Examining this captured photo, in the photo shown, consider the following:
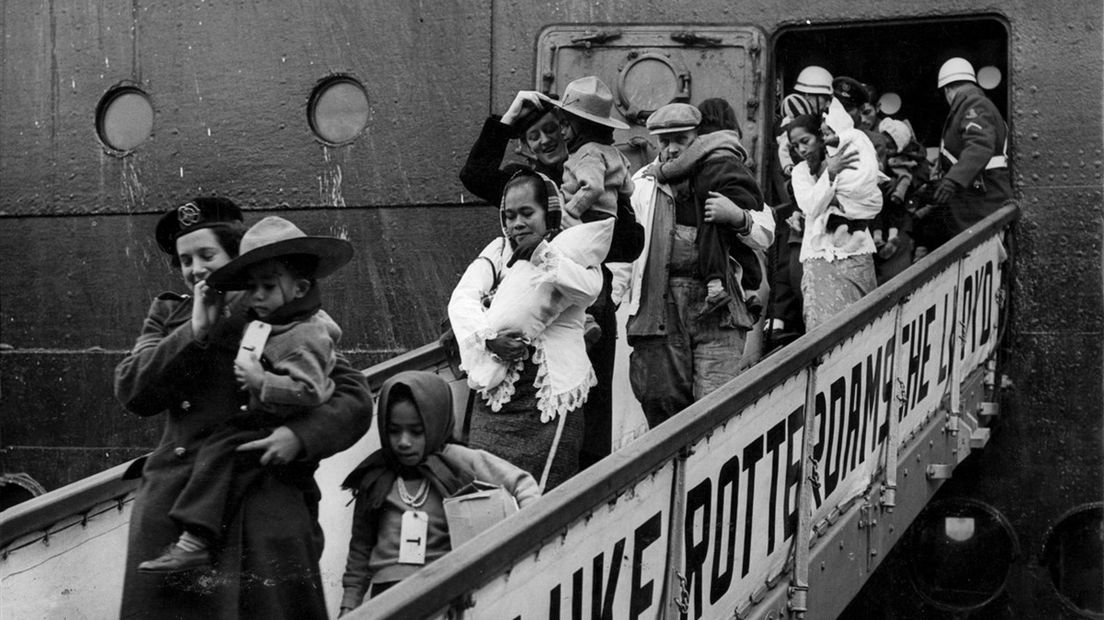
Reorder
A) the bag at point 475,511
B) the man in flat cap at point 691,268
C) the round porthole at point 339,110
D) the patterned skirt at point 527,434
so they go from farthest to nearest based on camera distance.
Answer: the round porthole at point 339,110 → the man in flat cap at point 691,268 → the patterned skirt at point 527,434 → the bag at point 475,511

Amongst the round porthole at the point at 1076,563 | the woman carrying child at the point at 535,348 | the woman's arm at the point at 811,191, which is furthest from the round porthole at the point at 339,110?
the round porthole at the point at 1076,563

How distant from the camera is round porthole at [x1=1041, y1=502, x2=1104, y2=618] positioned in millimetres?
8211

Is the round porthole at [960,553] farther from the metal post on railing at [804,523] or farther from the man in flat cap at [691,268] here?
the metal post on railing at [804,523]

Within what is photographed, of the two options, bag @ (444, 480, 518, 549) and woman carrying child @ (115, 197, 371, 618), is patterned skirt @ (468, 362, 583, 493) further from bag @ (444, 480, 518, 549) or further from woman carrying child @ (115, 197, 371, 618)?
woman carrying child @ (115, 197, 371, 618)

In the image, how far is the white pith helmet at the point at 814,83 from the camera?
8062mm

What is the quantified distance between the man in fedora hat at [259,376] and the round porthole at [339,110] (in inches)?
206

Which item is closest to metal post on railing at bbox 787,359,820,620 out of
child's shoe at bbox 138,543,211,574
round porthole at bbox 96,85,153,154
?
child's shoe at bbox 138,543,211,574

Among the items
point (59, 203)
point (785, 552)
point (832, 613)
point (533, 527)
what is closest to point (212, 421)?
point (533, 527)

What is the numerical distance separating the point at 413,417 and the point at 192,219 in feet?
2.86

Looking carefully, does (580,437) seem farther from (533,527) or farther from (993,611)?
(993,611)

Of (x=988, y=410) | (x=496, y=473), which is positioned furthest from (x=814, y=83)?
(x=496, y=473)

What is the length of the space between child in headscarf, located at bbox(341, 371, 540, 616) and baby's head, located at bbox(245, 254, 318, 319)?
0.45 metres

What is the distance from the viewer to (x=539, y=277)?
197 inches

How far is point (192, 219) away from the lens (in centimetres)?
404
